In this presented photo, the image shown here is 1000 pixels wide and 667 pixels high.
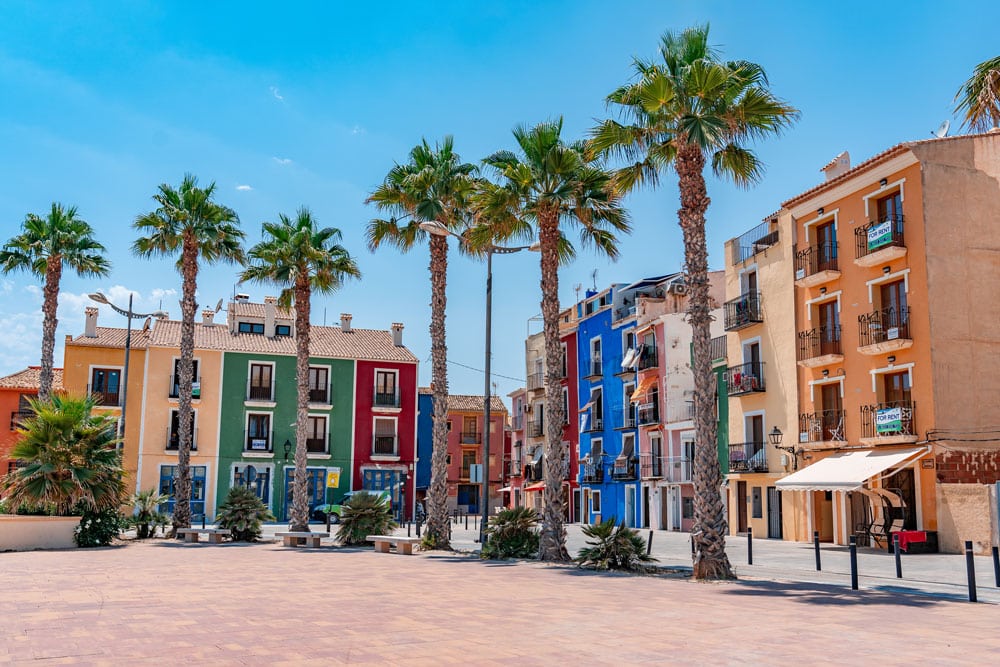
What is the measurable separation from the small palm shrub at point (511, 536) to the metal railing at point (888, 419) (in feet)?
42.0

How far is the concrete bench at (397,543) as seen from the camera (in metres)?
23.6

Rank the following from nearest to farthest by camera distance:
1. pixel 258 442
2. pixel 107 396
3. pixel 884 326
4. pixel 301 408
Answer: pixel 884 326 → pixel 301 408 → pixel 107 396 → pixel 258 442

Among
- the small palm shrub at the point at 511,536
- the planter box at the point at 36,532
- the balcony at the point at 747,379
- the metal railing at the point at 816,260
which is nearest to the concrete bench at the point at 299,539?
the planter box at the point at 36,532

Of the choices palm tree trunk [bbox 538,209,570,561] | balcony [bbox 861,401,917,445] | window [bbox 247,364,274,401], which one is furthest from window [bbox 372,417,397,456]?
palm tree trunk [bbox 538,209,570,561]

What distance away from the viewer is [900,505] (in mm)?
27453

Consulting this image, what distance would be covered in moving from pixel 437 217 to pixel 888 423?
1554 centimetres

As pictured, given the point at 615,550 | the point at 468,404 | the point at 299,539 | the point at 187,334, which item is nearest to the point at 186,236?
the point at 187,334

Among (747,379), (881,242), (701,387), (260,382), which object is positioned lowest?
(701,387)

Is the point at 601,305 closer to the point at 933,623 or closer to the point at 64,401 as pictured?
the point at 64,401

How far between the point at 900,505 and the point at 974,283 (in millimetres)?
7225

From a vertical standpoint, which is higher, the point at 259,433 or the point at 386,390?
the point at 386,390

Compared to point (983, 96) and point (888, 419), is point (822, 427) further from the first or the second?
point (983, 96)

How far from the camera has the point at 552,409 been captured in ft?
69.7

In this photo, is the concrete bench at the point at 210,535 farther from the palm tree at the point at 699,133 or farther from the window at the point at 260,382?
the window at the point at 260,382
